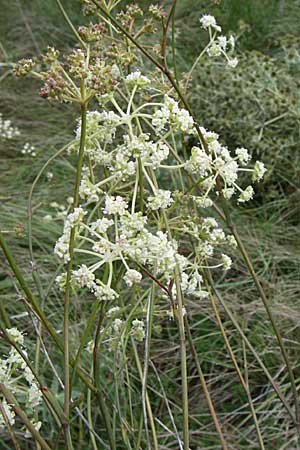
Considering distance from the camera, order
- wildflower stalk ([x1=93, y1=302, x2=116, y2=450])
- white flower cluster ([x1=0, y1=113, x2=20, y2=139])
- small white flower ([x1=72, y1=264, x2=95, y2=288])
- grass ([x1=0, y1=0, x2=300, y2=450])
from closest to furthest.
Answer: small white flower ([x1=72, y1=264, x2=95, y2=288]) → wildflower stalk ([x1=93, y1=302, x2=116, y2=450]) → grass ([x1=0, y1=0, x2=300, y2=450]) → white flower cluster ([x1=0, y1=113, x2=20, y2=139])

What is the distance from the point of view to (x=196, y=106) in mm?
3082

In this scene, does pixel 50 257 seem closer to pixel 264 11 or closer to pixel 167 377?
pixel 167 377

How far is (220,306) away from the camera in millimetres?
2246

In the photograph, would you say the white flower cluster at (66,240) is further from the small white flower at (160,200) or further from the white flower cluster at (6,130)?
the white flower cluster at (6,130)

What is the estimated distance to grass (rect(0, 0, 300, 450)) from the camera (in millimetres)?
1928

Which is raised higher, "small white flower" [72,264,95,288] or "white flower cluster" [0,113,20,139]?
"white flower cluster" [0,113,20,139]

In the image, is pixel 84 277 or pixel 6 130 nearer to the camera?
pixel 84 277

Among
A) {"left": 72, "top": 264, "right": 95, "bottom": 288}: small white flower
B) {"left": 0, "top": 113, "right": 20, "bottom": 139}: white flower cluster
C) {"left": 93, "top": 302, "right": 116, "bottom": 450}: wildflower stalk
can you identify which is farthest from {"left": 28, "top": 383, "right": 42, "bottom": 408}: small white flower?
{"left": 0, "top": 113, "right": 20, "bottom": 139}: white flower cluster

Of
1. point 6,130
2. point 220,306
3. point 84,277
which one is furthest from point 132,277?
point 6,130

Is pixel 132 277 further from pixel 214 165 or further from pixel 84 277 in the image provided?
pixel 214 165

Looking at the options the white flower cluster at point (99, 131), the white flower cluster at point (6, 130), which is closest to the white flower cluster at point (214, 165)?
the white flower cluster at point (99, 131)

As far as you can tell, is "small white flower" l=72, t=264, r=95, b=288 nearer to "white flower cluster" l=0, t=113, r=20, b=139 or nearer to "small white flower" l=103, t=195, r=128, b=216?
"small white flower" l=103, t=195, r=128, b=216


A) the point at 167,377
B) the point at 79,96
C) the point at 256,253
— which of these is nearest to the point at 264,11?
the point at 256,253

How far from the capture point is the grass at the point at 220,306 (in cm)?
193
